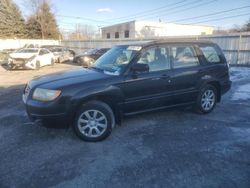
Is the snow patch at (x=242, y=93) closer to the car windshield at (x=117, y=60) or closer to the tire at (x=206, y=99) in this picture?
the tire at (x=206, y=99)

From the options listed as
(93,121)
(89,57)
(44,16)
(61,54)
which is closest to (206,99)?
(93,121)

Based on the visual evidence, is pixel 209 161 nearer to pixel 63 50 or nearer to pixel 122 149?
pixel 122 149

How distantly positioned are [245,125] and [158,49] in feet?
7.82

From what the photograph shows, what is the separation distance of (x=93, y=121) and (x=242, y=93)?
5564 mm

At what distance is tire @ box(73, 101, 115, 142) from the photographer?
3898 mm

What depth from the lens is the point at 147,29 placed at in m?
34.7

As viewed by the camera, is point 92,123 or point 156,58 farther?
point 156,58

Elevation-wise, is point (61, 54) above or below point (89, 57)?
above

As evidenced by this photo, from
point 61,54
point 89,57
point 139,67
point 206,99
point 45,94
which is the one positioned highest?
point 61,54

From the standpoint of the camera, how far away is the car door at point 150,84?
4.20 m

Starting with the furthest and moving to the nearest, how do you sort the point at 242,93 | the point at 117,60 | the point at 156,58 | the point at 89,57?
the point at 89,57 → the point at 242,93 → the point at 117,60 → the point at 156,58

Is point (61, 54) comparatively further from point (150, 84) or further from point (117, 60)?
point (150, 84)

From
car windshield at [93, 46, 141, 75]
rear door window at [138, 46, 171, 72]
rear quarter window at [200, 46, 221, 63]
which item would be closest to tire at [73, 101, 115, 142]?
car windshield at [93, 46, 141, 75]

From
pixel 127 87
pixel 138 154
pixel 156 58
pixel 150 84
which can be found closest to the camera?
pixel 138 154
